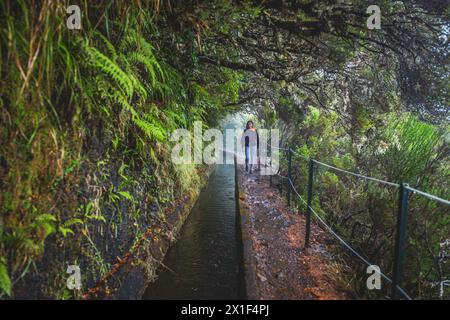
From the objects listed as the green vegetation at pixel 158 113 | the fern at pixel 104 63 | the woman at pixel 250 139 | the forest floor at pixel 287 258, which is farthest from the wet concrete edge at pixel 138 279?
the woman at pixel 250 139

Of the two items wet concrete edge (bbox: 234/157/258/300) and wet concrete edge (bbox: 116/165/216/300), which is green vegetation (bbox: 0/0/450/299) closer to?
wet concrete edge (bbox: 116/165/216/300)

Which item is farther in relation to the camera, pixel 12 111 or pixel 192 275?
pixel 192 275

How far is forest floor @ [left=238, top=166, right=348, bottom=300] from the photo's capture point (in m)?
2.89

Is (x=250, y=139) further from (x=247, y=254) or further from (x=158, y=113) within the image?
(x=247, y=254)

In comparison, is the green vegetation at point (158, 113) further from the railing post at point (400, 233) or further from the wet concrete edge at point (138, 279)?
the railing post at point (400, 233)

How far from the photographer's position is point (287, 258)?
3.59 metres

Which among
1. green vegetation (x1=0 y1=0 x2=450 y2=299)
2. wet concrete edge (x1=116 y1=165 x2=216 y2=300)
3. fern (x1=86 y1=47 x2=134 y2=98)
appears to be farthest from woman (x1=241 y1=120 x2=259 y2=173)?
fern (x1=86 y1=47 x2=134 y2=98)

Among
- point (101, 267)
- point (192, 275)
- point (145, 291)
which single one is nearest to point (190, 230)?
point (192, 275)

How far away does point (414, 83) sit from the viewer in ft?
12.6

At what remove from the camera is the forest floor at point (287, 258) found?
2889 millimetres

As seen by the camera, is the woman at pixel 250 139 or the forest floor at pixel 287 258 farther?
the woman at pixel 250 139

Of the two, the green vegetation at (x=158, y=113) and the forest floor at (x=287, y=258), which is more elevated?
the green vegetation at (x=158, y=113)
